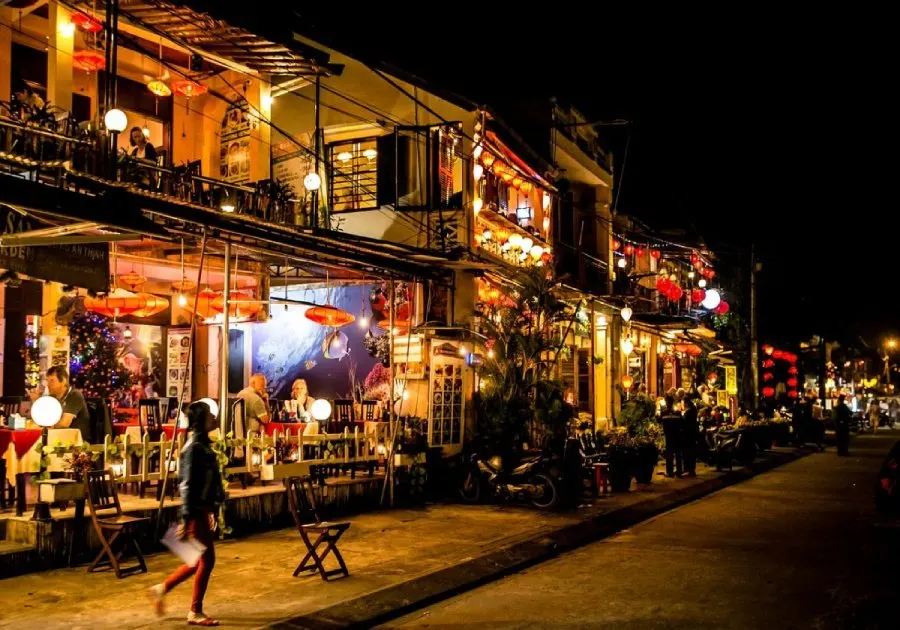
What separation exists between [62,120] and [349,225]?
8216mm

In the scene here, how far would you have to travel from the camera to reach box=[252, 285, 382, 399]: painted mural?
19.0 meters

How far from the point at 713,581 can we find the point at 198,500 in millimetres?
5783

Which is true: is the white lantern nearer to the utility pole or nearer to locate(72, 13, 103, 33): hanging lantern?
locate(72, 13, 103, 33): hanging lantern

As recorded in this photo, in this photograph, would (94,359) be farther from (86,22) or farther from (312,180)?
(86,22)

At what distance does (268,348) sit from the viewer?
2016 cm

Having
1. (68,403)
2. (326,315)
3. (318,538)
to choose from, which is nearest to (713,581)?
(318,538)

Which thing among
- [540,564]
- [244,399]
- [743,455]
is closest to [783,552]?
[540,564]

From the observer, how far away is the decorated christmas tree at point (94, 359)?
15242 millimetres

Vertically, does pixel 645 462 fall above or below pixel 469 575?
above

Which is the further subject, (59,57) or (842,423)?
(842,423)

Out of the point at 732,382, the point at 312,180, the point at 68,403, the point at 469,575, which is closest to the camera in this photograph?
the point at 469,575

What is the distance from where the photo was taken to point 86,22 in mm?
12547

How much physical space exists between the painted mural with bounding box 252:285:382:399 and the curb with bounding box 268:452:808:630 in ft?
23.4

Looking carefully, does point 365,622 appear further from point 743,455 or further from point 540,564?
point 743,455
